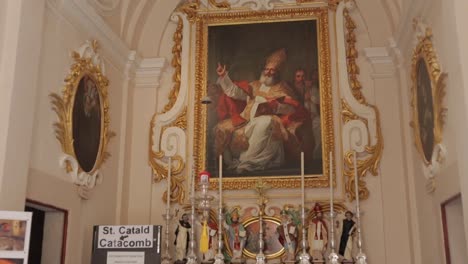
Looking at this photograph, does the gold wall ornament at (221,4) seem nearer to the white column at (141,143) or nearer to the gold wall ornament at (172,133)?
the gold wall ornament at (172,133)

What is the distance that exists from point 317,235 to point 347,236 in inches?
15.2

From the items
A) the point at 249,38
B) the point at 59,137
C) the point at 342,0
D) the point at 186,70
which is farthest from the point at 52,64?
the point at 342,0

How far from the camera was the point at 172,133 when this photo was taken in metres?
8.58

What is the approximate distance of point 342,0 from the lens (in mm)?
8789

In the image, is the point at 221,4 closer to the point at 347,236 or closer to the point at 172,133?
the point at 172,133

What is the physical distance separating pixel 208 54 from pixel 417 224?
389cm

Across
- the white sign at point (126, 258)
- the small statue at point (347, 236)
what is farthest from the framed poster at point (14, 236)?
the small statue at point (347, 236)

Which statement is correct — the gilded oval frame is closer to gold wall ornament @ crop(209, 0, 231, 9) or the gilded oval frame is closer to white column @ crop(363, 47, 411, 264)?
gold wall ornament @ crop(209, 0, 231, 9)

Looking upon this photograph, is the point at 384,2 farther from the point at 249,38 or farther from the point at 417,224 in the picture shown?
the point at 417,224

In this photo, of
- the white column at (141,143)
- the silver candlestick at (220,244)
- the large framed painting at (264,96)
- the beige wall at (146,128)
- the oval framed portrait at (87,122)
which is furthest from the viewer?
the white column at (141,143)

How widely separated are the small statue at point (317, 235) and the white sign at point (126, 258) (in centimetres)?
228

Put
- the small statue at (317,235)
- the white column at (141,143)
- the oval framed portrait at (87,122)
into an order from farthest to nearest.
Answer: the white column at (141,143), the small statue at (317,235), the oval framed portrait at (87,122)

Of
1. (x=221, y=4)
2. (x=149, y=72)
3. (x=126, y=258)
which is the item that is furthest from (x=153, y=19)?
(x=126, y=258)

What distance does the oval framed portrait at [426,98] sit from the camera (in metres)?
6.05
